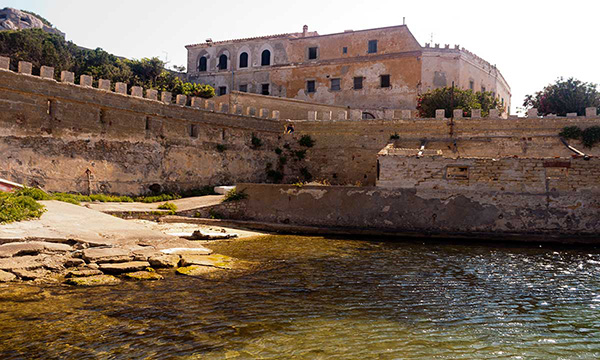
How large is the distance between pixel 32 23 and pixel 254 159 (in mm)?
49785

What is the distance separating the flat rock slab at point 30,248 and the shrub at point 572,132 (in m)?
20.4

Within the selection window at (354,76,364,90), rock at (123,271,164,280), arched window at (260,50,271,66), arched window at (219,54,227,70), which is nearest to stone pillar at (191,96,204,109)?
rock at (123,271,164,280)

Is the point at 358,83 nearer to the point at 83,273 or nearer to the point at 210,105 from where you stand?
the point at 210,105

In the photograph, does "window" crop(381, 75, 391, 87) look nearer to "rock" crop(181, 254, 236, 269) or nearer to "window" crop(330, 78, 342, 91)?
"window" crop(330, 78, 342, 91)

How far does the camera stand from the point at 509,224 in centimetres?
1420

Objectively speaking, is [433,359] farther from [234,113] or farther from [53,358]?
[234,113]

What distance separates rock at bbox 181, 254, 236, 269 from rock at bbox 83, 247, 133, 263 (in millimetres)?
1057

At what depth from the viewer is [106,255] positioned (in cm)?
869

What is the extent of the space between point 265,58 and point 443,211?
2461 centimetres

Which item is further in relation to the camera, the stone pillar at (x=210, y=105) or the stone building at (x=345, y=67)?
the stone building at (x=345, y=67)

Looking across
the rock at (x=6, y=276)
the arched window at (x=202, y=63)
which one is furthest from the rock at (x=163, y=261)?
the arched window at (x=202, y=63)

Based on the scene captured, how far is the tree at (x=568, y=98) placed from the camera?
2656cm

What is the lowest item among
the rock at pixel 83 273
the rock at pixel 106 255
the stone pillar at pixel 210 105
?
the rock at pixel 83 273

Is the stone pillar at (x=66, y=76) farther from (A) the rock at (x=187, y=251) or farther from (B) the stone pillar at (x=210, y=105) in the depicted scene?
(A) the rock at (x=187, y=251)
